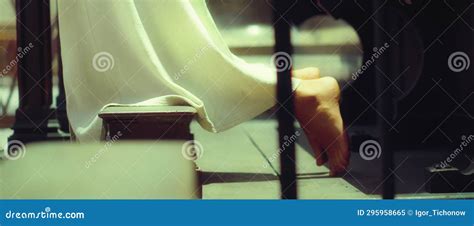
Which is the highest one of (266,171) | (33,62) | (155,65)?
(155,65)

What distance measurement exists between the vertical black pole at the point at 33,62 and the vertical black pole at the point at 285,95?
1.44m

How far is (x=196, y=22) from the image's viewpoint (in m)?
4.42

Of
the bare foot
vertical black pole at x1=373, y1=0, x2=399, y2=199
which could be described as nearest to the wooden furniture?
the bare foot

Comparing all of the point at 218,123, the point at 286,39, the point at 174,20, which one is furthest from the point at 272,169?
the point at 174,20

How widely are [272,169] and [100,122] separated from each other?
3.29ft

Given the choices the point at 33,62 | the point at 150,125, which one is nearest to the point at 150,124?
the point at 150,125

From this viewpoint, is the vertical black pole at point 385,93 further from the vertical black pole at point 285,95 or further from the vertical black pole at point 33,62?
the vertical black pole at point 33,62

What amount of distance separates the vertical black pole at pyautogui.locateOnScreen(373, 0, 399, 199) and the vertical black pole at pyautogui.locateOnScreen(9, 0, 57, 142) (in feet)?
6.54

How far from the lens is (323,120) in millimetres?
4484

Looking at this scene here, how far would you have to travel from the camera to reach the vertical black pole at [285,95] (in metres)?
4.38

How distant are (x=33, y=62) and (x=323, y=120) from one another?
1863 mm

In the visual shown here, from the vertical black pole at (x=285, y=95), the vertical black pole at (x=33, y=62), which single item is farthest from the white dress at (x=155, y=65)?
the vertical black pole at (x=33, y=62)

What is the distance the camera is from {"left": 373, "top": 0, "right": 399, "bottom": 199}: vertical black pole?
4387 millimetres

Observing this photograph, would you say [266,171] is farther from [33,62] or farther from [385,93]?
[33,62]
